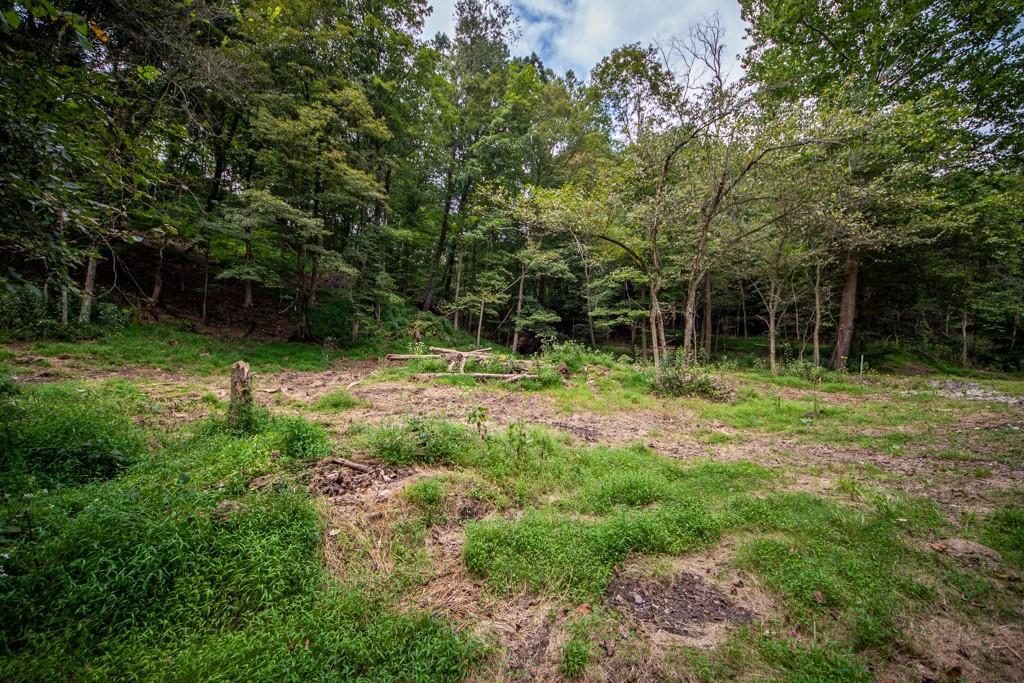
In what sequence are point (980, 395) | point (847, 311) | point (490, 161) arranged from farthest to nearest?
1. point (490, 161)
2. point (847, 311)
3. point (980, 395)

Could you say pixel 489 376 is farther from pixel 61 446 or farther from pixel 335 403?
pixel 61 446

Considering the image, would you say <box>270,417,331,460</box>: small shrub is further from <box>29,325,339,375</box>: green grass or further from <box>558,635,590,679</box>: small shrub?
<box>29,325,339,375</box>: green grass

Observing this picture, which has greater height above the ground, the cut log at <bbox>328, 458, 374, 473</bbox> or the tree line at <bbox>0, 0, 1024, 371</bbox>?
the tree line at <bbox>0, 0, 1024, 371</bbox>

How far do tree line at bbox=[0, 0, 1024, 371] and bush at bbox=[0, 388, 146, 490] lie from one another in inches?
61.4

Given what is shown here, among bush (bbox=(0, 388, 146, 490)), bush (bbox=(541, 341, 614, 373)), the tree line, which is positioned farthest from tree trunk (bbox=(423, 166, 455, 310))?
bush (bbox=(0, 388, 146, 490))

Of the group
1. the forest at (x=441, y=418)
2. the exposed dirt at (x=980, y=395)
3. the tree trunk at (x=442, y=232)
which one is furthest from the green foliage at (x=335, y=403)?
the exposed dirt at (x=980, y=395)

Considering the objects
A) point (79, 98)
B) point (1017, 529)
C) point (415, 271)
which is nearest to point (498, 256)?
point (415, 271)

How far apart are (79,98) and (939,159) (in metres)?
22.1

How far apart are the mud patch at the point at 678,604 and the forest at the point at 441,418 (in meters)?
0.02

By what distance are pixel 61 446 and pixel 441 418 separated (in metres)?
4.20

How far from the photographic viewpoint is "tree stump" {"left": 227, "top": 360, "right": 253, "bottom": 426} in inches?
183

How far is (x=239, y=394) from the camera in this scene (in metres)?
4.72

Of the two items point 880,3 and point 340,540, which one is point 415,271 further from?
point 880,3

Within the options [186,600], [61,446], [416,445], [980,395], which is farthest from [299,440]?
[980,395]
